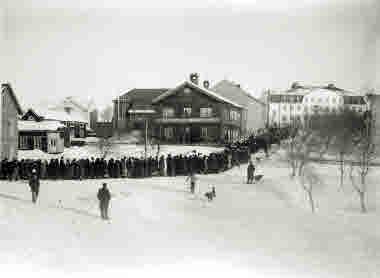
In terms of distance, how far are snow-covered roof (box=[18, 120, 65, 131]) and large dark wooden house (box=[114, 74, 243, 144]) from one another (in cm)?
66

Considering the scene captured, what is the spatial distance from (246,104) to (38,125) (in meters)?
2.17

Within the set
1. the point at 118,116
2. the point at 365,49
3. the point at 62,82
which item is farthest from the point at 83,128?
the point at 365,49

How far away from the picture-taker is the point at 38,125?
11.0ft

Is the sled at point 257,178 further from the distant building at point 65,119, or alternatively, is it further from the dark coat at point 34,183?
the dark coat at point 34,183

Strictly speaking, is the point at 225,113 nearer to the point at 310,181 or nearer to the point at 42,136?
the point at 310,181

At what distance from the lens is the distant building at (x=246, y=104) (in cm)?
341

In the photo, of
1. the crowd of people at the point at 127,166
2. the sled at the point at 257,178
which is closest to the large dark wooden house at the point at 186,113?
the crowd of people at the point at 127,166

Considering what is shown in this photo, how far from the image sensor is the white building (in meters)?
3.23

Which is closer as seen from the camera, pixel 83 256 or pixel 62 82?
pixel 83 256

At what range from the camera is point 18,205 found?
3311 mm

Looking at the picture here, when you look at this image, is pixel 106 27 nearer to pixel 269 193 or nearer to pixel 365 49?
Result: pixel 269 193

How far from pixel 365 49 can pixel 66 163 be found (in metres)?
3.28

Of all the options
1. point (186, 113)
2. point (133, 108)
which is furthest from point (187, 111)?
point (133, 108)

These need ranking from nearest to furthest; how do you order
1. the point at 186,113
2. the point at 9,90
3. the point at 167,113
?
1. the point at 9,90
2. the point at 167,113
3. the point at 186,113
